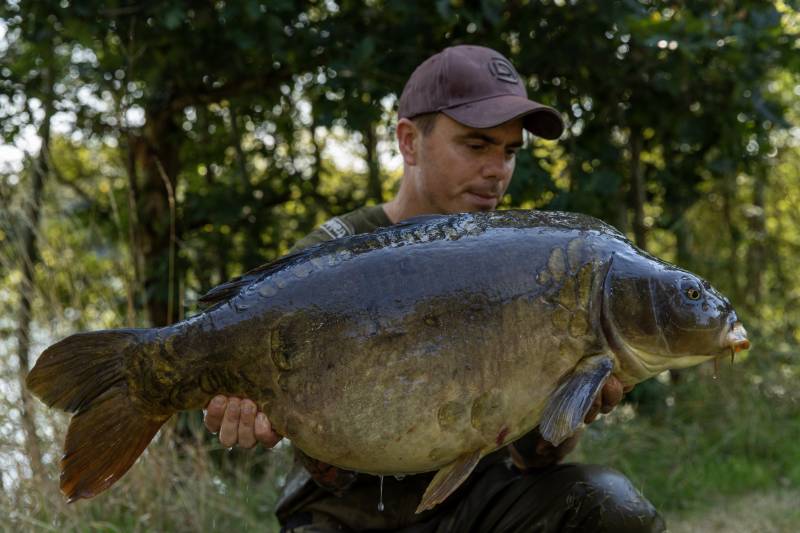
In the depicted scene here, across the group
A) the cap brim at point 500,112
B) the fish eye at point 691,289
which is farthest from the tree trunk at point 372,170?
the fish eye at point 691,289

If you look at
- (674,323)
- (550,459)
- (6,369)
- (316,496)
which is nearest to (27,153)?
(6,369)

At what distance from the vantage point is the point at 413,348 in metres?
1.74

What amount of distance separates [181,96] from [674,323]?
11.5 ft

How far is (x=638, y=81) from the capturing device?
14.7 ft

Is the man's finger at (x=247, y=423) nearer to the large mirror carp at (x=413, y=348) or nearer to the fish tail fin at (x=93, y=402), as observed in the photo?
the large mirror carp at (x=413, y=348)

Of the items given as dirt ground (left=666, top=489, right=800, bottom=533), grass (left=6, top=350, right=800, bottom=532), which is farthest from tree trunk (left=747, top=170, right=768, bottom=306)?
dirt ground (left=666, top=489, right=800, bottom=533)

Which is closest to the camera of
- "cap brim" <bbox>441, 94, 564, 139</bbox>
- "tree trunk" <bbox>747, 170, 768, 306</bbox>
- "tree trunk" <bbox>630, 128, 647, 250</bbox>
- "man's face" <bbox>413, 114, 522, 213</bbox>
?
"cap brim" <bbox>441, 94, 564, 139</bbox>

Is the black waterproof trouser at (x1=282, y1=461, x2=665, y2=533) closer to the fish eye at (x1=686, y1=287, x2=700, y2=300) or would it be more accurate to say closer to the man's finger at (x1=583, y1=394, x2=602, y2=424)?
the man's finger at (x1=583, y1=394, x2=602, y2=424)

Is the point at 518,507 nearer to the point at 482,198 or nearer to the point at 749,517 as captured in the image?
the point at 482,198

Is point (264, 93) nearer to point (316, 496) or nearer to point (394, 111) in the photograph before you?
point (394, 111)

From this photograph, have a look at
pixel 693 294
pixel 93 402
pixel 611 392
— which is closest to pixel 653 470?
pixel 611 392

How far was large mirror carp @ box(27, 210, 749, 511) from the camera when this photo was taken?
1723 millimetres

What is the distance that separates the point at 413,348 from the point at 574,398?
30 centimetres

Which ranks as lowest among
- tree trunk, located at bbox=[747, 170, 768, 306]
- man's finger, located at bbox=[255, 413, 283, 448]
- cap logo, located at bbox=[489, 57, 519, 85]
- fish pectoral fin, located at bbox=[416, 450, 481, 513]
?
tree trunk, located at bbox=[747, 170, 768, 306]
